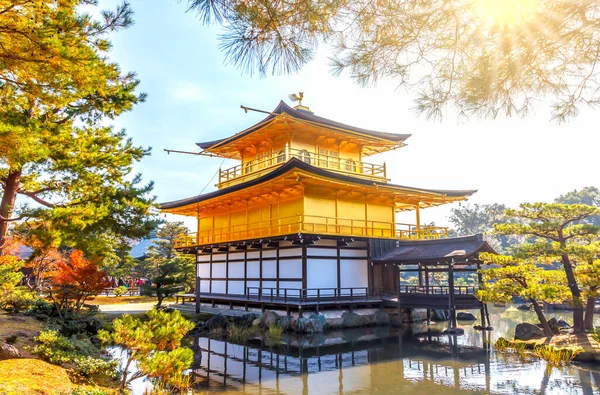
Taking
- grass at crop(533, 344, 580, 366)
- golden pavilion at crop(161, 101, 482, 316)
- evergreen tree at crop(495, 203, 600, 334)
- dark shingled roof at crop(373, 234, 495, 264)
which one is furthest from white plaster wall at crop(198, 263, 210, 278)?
grass at crop(533, 344, 580, 366)

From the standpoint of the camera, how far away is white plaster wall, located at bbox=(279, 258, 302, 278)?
1817 centimetres

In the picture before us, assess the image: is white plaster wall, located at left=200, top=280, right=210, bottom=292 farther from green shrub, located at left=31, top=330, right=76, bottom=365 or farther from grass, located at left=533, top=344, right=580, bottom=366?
grass, located at left=533, top=344, right=580, bottom=366

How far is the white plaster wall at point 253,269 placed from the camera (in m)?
20.8

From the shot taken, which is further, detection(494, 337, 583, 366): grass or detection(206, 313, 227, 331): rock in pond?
detection(206, 313, 227, 331): rock in pond

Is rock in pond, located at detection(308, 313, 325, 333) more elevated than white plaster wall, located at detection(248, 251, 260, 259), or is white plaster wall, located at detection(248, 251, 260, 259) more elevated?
white plaster wall, located at detection(248, 251, 260, 259)

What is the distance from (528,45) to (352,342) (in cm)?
1180

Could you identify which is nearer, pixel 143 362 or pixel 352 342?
pixel 143 362

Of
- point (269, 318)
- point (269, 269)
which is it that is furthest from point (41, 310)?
point (269, 269)

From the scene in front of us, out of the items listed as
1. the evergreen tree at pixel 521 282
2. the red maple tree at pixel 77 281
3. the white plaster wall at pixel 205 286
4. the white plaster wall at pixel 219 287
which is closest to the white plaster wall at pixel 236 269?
the white plaster wall at pixel 219 287

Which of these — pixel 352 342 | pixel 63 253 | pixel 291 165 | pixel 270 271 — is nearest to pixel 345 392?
pixel 352 342

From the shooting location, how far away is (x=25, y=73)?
6.84m

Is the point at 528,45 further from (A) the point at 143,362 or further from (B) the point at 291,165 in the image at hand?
(B) the point at 291,165

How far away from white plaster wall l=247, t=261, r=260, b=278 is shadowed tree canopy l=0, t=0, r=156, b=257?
10.2m

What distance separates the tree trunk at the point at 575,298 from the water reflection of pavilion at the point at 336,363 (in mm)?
2937
